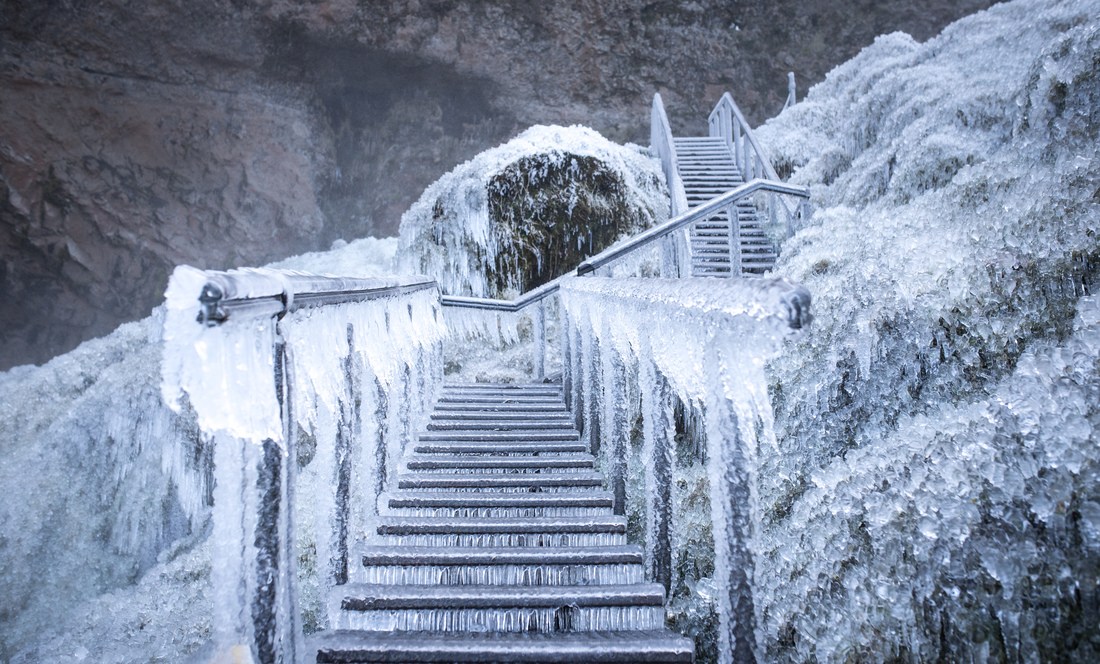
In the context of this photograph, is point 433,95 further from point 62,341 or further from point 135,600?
point 135,600

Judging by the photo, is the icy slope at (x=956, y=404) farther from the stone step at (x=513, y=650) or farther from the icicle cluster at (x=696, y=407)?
the stone step at (x=513, y=650)

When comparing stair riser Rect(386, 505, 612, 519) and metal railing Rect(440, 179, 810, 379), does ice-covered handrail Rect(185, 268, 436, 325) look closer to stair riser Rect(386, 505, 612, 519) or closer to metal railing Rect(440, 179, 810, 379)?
stair riser Rect(386, 505, 612, 519)

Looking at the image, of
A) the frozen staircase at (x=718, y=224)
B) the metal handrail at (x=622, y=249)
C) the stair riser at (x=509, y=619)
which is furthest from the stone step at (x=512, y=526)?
the frozen staircase at (x=718, y=224)

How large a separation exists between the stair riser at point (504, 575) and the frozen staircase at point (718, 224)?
12.4ft

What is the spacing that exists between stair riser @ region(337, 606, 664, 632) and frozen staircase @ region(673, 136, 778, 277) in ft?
13.1

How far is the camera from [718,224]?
7375mm

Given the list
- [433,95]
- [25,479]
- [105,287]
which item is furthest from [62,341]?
[433,95]

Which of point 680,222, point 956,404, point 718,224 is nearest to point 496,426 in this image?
point 956,404

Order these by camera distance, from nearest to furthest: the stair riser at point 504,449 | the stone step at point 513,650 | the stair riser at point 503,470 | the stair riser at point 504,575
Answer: the stone step at point 513,650, the stair riser at point 504,575, the stair riser at point 503,470, the stair riser at point 504,449

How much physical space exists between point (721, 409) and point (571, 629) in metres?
1.07

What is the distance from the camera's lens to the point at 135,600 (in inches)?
181

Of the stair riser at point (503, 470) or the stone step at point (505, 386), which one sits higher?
the stone step at point (505, 386)

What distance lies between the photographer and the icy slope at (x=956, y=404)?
4.77ft

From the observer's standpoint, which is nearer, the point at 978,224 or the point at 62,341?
the point at 978,224
